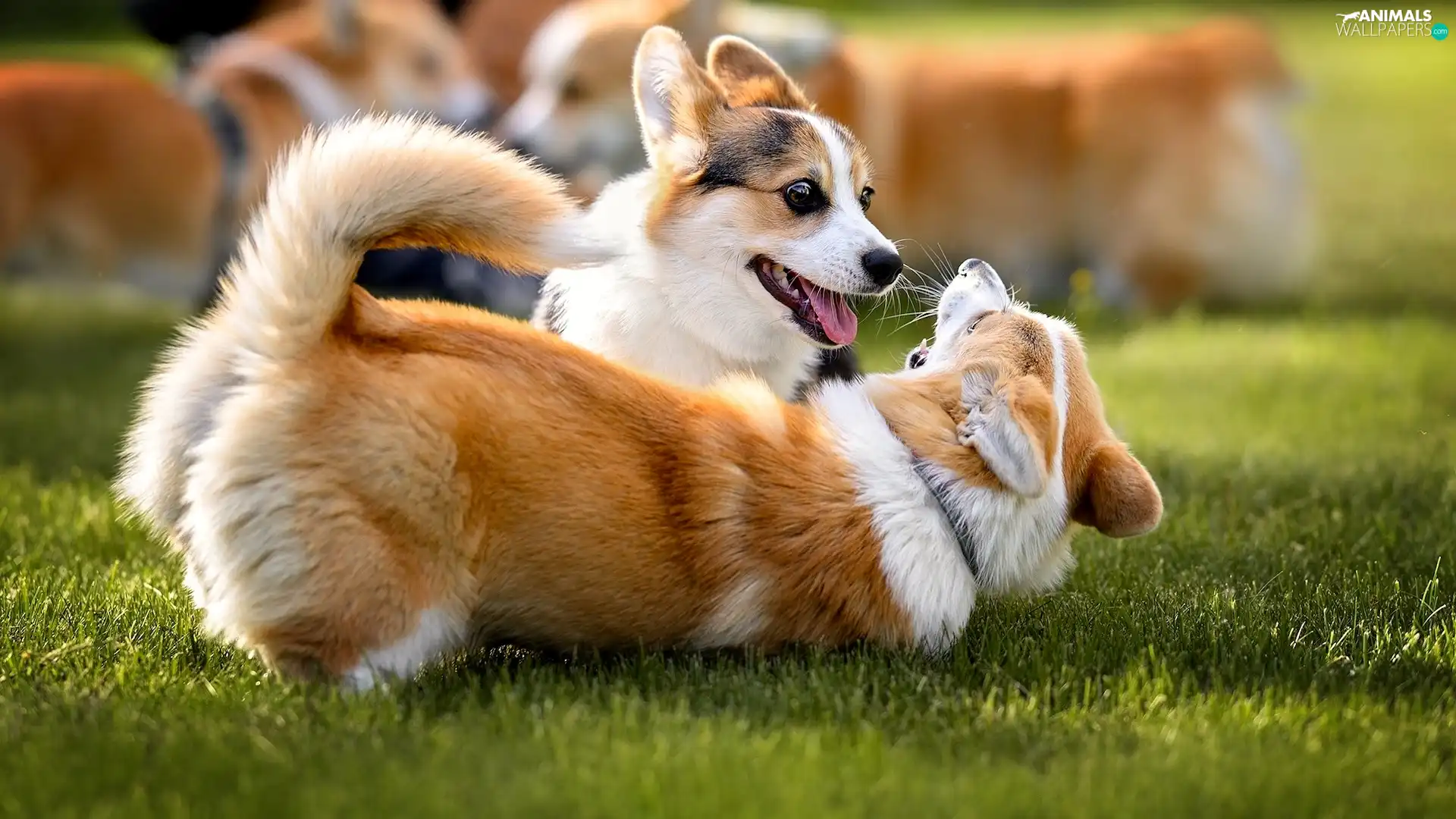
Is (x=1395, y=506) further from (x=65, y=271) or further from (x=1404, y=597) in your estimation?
(x=65, y=271)

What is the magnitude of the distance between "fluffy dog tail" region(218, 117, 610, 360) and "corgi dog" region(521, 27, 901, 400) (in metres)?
0.98

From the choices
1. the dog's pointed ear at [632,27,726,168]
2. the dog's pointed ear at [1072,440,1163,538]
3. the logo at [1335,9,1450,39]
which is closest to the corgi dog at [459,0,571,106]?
the logo at [1335,9,1450,39]

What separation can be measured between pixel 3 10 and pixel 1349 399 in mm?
16591

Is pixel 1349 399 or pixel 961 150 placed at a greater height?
pixel 961 150

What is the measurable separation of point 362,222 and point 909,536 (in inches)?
44.2

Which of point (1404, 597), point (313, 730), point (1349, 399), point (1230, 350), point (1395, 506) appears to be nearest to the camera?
point (313, 730)

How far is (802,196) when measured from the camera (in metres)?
3.38

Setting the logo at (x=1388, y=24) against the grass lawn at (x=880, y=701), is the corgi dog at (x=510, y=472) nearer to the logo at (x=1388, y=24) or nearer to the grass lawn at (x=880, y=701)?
the grass lawn at (x=880, y=701)

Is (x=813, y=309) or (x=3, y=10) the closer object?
(x=813, y=309)

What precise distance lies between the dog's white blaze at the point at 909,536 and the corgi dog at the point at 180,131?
4447mm

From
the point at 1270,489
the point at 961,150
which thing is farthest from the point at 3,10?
Answer: the point at 1270,489

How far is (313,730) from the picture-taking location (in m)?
2.19

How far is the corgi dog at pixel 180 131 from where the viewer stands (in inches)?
251

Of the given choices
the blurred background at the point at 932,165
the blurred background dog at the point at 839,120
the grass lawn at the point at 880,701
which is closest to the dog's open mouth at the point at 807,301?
the grass lawn at the point at 880,701
